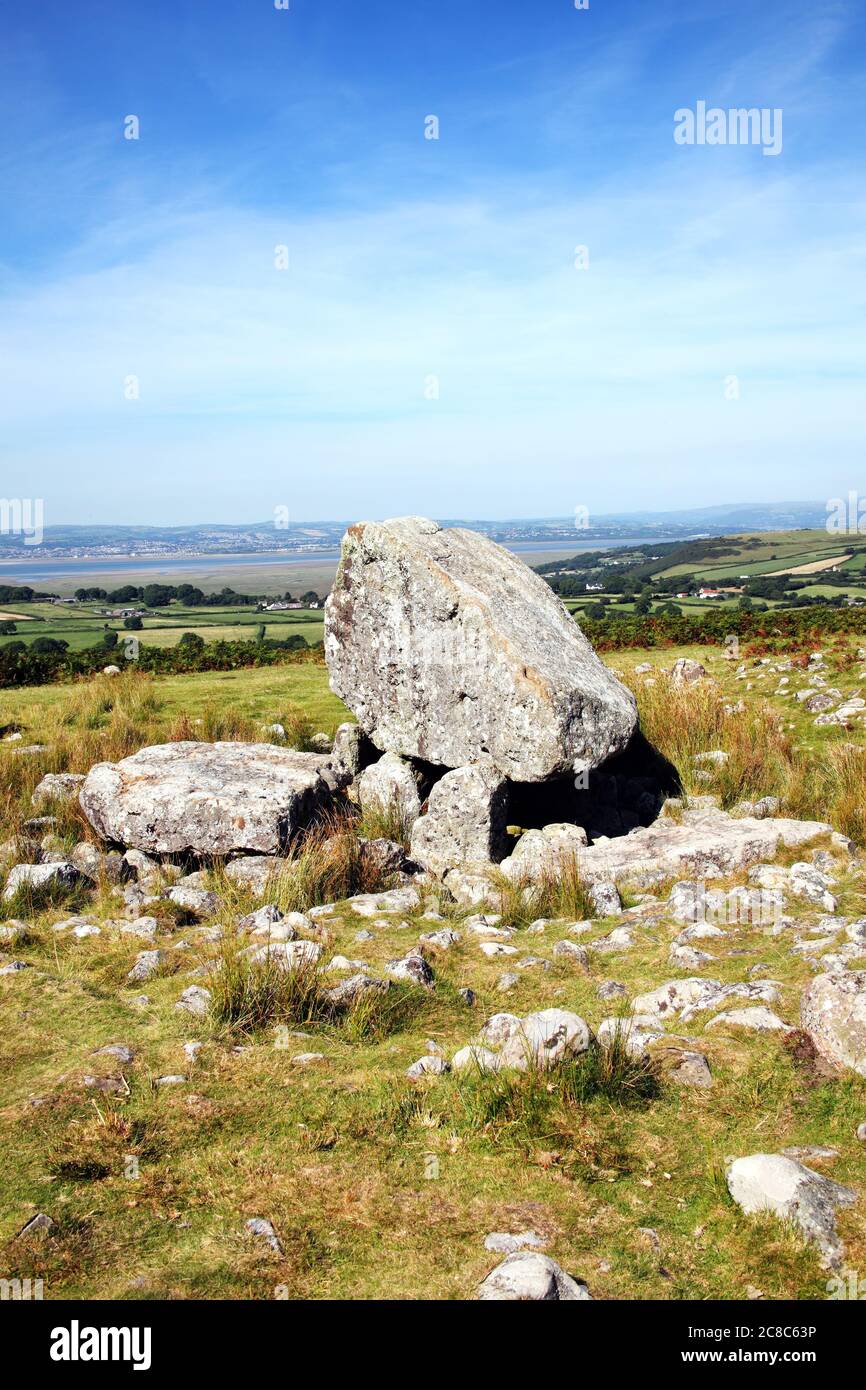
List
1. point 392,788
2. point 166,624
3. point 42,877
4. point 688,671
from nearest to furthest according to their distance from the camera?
point 42,877, point 392,788, point 688,671, point 166,624

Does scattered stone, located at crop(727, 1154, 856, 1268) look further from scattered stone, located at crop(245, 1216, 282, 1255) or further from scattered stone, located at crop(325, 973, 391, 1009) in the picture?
scattered stone, located at crop(325, 973, 391, 1009)

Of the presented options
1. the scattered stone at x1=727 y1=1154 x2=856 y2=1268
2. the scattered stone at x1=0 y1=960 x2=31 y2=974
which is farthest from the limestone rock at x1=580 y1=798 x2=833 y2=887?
the scattered stone at x1=0 y1=960 x2=31 y2=974

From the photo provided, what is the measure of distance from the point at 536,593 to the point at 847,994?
25.9 feet

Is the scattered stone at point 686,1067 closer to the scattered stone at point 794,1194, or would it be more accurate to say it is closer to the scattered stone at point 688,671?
the scattered stone at point 794,1194

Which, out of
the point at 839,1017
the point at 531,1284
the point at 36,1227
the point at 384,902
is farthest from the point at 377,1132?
the point at 384,902

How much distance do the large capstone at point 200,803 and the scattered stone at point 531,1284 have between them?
19.8 ft

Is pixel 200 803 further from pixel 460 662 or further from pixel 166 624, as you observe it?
pixel 166 624

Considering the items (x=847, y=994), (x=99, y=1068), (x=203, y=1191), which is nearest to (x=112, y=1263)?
(x=203, y=1191)

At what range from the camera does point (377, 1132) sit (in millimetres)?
4730

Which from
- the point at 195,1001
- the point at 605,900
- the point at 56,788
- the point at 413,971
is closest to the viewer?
the point at 195,1001

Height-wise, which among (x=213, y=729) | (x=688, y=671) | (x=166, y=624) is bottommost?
(x=213, y=729)

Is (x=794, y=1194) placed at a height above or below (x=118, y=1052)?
above

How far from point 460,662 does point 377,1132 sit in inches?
251

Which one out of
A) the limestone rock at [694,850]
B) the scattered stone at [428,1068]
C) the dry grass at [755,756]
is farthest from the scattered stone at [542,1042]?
the dry grass at [755,756]
